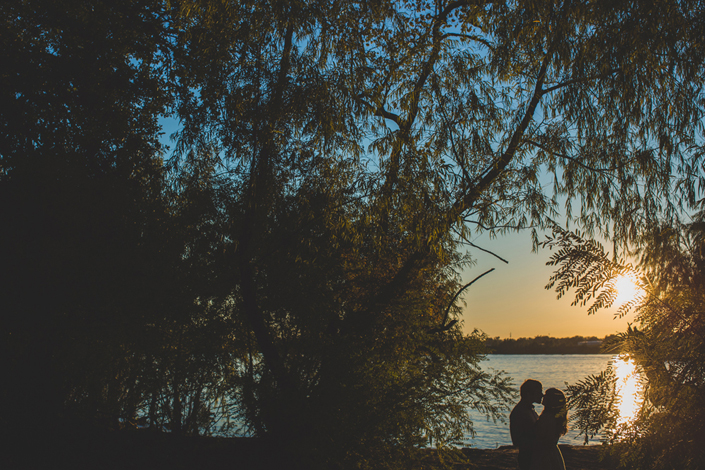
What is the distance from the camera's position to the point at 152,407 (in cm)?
466

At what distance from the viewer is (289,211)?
15.5 ft

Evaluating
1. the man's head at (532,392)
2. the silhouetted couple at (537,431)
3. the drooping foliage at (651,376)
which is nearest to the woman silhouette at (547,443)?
the silhouetted couple at (537,431)

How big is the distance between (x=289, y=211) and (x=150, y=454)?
317 cm

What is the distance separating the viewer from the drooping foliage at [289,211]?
12.4 ft

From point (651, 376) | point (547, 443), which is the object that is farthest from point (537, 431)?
point (651, 376)

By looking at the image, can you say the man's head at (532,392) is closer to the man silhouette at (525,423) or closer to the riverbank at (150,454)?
the man silhouette at (525,423)

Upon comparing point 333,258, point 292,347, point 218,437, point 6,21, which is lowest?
point 218,437

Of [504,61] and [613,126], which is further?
[504,61]

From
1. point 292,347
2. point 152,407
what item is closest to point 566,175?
point 292,347

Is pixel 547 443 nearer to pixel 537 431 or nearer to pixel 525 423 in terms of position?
pixel 537 431

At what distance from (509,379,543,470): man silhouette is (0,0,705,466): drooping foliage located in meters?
0.88

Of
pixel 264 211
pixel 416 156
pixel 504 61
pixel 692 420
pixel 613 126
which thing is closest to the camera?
pixel 692 420

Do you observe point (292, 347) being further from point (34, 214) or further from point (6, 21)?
point (6, 21)

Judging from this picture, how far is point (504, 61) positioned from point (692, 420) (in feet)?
12.8
